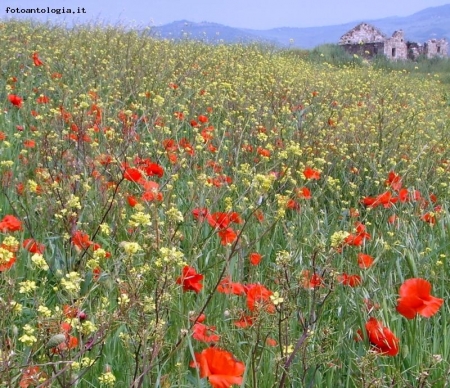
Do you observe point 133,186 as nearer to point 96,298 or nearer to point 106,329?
point 96,298

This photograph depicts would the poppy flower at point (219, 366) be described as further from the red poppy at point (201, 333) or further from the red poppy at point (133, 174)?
the red poppy at point (133, 174)

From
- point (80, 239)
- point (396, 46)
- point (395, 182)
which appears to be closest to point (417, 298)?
point (80, 239)

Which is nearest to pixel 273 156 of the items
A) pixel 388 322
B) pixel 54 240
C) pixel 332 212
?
pixel 332 212

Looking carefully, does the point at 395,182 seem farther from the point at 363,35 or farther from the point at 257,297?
the point at 363,35

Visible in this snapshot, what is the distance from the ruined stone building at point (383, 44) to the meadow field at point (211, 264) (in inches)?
649

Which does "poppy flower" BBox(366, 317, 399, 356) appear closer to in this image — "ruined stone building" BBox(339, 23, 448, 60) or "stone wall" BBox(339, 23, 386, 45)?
"ruined stone building" BBox(339, 23, 448, 60)

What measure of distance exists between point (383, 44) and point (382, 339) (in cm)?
2108

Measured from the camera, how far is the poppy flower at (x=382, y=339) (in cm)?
156

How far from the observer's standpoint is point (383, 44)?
21469 millimetres

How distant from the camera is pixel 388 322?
185 centimetres

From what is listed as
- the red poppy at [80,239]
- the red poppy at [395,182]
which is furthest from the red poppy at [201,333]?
the red poppy at [395,182]

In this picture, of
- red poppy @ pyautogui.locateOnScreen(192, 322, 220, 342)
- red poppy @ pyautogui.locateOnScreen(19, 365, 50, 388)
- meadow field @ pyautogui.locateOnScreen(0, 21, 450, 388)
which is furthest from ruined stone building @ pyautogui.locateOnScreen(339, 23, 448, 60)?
red poppy @ pyautogui.locateOnScreen(19, 365, 50, 388)

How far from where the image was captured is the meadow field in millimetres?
1371

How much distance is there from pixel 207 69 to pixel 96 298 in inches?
218
